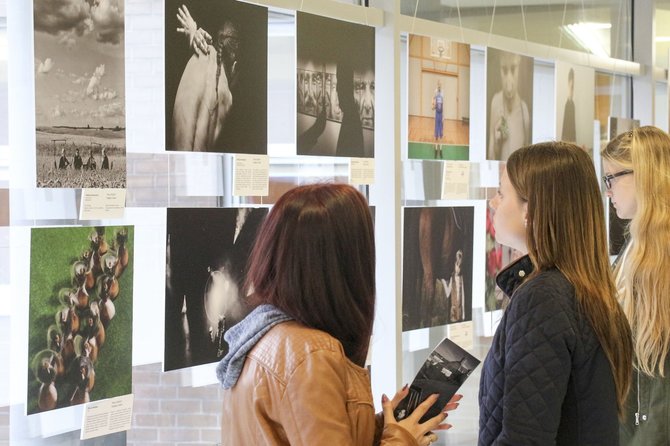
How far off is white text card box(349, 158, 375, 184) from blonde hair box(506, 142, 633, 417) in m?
1.22

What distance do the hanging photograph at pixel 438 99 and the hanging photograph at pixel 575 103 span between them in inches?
34.6

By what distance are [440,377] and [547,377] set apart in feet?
0.79

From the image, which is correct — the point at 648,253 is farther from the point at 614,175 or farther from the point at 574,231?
the point at 574,231

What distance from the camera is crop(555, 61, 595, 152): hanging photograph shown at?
455 cm

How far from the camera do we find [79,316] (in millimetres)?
2395

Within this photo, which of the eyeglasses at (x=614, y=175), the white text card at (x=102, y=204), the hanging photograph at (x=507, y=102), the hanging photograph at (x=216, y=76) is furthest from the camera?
the hanging photograph at (x=507, y=102)

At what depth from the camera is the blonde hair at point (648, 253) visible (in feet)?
8.15

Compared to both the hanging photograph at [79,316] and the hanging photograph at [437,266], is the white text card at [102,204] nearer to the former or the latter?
the hanging photograph at [79,316]

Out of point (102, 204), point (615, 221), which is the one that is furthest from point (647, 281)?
point (615, 221)

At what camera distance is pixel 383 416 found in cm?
197

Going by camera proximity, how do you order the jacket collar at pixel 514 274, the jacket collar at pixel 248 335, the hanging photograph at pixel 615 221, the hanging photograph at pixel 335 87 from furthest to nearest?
the hanging photograph at pixel 615 221
the hanging photograph at pixel 335 87
the jacket collar at pixel 514 274
the jacket collar at pixel 248 335

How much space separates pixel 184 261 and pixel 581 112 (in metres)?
2.81

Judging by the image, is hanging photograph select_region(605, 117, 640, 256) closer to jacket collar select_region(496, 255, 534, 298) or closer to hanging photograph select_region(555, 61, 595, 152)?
hanging photograph select_region(555, 61, 595, 152)

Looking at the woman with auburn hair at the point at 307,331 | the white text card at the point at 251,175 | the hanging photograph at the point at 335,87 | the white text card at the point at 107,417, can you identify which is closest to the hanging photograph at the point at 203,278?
the white text card at the point at 251,175
